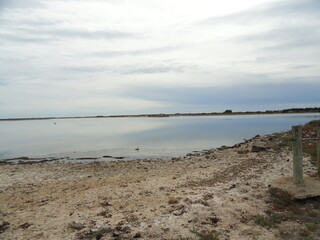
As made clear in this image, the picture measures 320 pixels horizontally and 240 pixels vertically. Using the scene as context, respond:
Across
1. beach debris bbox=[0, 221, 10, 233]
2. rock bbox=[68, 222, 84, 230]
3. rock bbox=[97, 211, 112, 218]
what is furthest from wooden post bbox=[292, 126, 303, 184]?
beach debris bbox=[0, 221, 10, 233]

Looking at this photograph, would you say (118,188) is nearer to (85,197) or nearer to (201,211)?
(85,197)

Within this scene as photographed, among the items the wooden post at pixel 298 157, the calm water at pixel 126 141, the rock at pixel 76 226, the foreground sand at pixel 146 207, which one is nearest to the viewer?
the foreground sand at pixel 146 207

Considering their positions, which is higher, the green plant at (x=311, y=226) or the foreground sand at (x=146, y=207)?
the green plant at (x=311, y=226)

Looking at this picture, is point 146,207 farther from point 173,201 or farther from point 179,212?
point 179,212

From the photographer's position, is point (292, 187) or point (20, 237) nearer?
point (20, 237)

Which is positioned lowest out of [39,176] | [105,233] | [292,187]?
[39,176]

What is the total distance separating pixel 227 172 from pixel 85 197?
7755mm

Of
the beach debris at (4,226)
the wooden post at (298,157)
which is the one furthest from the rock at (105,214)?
the wooden post at (298,157)

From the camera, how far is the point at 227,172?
14.4 metres

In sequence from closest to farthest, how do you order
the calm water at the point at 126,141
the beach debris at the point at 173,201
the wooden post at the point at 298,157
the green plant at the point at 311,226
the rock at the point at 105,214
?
the green plant at the point at 311,226 < the rock at the point at 105,214 < the wooden post at the point at 298,157 < the beach debris at the point at 173,201 < the calm water at the point at 126,141

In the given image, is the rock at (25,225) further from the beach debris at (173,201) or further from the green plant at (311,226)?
the green plant at (311,226)

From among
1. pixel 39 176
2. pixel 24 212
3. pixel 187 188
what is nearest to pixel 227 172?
pixel 187 188

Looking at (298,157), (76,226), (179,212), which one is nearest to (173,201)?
(179,212)

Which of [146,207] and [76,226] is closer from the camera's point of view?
[76,226]
